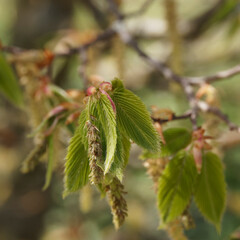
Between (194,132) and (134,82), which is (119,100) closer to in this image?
(194,132)

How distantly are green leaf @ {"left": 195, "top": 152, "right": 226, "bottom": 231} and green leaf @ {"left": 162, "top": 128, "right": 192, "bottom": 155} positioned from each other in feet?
0.18

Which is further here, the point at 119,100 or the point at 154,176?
the point at 154,176

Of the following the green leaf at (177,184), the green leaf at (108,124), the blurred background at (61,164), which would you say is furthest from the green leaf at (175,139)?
the blurred background at (61,164)

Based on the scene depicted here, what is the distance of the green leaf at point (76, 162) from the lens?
793 millimetres

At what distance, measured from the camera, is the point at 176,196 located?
92 cm

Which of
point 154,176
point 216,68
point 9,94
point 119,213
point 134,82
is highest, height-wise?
point 216,68

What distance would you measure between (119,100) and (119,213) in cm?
20

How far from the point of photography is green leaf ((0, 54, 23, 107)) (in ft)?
4.21

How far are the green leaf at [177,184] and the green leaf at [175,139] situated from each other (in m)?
0.03

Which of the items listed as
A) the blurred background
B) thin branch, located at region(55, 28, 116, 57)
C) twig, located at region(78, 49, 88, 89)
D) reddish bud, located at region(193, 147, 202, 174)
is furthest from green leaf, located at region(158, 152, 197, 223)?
the blurred background

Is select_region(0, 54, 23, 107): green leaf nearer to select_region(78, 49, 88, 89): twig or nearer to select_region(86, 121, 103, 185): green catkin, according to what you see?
select_region(78, 49, 88, 89): twig

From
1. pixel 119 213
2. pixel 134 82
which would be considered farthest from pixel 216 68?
pixel 119 213

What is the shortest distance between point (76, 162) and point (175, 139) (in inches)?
10.2

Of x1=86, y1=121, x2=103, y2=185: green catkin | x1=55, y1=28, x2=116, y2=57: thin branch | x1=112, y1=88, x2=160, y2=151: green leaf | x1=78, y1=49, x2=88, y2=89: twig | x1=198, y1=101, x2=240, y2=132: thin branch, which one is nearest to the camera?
x1=86, y1=121, x2=103, y2=185: green catkin
